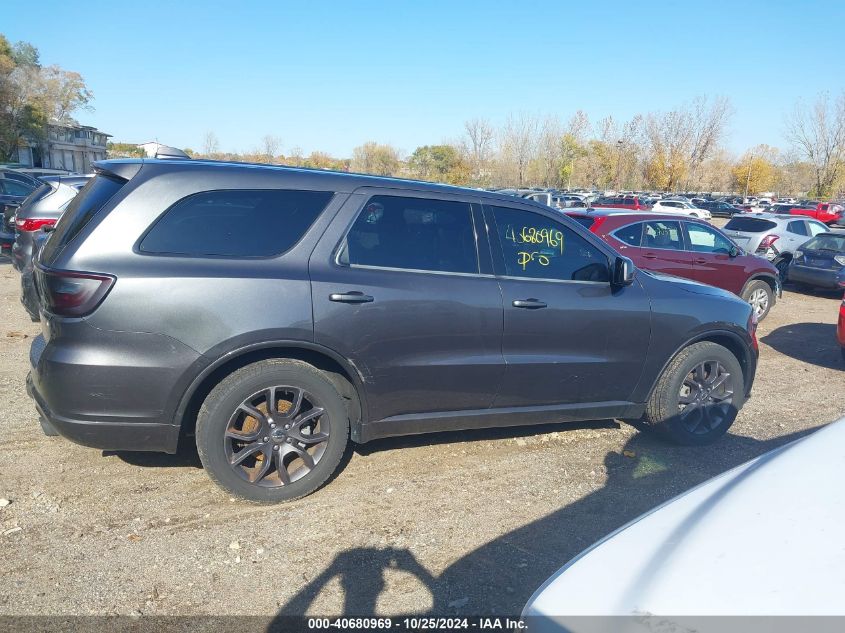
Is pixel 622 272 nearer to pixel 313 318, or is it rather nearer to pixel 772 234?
pixel 313 318

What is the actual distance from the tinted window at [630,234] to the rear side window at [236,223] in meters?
6.21

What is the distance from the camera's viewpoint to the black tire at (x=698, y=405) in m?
4.85

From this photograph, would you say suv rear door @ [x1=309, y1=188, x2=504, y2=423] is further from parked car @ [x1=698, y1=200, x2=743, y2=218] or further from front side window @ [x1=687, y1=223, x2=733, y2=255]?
parked car @ [x1=698, y1=200, x2=743, y2=218]

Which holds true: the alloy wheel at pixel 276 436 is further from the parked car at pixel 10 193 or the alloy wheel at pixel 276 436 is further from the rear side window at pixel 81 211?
the parked car at pixel 10 193

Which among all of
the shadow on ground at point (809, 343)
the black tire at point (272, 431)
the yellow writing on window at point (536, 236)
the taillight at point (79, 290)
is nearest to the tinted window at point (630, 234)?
the shadow on ground at point (809, 343)

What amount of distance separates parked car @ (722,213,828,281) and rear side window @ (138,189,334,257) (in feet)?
44.4

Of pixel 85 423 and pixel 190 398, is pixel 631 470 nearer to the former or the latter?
pixel 190 398

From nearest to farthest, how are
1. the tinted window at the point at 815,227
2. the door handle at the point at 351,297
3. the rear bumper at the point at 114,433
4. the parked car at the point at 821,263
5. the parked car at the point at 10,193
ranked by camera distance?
the rear bumper at the point at 114,433 → the door handle at the point at 351,297 → the parked car at the point at 10,193 → the parked car at the point at 821,263 → the tinted window at the point at 815,227

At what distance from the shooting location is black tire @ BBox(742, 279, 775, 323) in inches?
405

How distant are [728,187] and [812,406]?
272 feet

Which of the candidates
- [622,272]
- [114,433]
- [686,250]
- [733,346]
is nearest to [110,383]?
[114,433]

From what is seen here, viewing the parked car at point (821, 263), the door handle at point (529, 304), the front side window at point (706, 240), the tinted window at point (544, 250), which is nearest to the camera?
the door handle at point (529, 304)

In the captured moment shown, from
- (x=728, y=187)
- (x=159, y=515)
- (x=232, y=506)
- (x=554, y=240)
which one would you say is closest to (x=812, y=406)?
(x=554, y=240)

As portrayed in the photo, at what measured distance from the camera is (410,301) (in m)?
3.92
